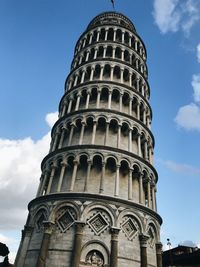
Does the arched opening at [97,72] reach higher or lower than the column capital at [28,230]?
higher

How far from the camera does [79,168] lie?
20.6 meters

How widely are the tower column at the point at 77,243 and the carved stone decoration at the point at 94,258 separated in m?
0.92

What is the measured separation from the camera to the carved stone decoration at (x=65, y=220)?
686 inches

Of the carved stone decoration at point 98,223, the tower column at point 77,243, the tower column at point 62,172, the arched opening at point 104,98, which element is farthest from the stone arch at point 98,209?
the arched opening at point 104,98

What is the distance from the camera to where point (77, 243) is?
53.1ft

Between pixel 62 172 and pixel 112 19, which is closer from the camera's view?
pixel 62 172

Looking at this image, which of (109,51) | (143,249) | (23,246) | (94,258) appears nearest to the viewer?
(94,258)

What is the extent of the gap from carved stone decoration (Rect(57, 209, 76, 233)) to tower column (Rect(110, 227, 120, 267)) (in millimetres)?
2814

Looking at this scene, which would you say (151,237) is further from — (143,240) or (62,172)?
(62,172)

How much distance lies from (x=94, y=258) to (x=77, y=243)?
152 cm

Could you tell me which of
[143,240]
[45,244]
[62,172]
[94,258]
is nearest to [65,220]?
[45,244]

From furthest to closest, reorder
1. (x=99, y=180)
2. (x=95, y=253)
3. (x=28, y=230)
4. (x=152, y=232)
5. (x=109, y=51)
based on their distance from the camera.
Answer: (x=109, y=51), (x=99, y=180), (x=152, y=232), (x=28, y=230), (x=95, y=253)

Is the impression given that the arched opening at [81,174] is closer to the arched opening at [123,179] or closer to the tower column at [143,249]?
the arched opening at [123,179]

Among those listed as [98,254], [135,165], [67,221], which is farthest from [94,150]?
[98,254]
